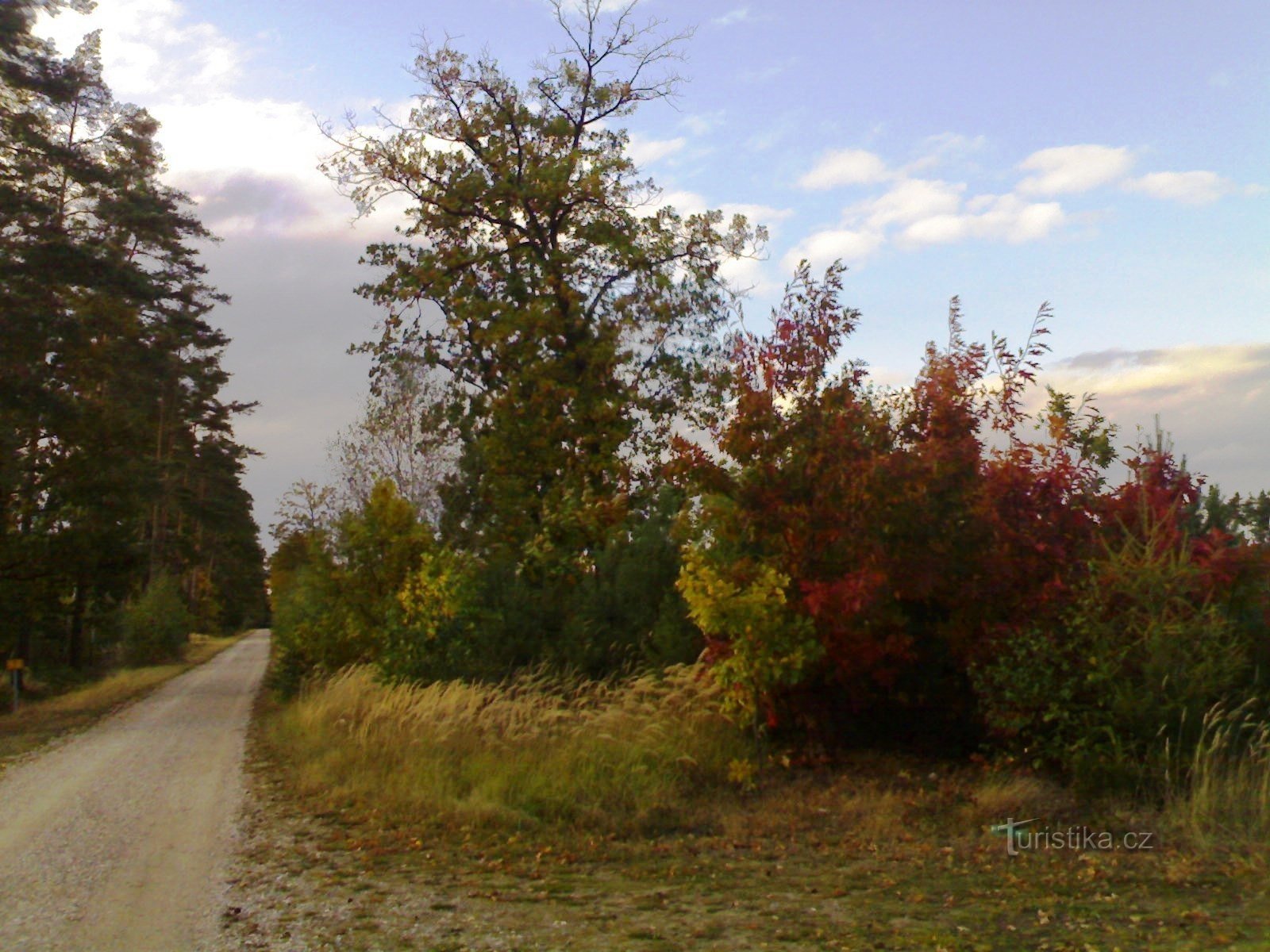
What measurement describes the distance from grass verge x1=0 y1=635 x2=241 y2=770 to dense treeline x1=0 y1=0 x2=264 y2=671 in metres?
2.08

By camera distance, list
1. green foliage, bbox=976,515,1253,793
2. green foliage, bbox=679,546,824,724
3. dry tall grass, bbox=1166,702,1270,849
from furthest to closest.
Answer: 1. green foliage, bbox=679,546,824,724
2. green foliage, bbox=976,515,1253,793
3. dry tall grass, bbox=1166,702,1270,849

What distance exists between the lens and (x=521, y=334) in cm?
2230

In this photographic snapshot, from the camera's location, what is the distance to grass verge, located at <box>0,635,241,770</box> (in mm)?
18641

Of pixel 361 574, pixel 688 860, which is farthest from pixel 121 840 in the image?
pixel 361 574

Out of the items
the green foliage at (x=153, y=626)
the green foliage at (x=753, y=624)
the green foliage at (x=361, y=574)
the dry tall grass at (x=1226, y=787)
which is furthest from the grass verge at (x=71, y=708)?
the dry tall grass at (x=1226, y=787)

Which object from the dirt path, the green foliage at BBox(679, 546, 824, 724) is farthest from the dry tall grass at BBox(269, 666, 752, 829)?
the dirt path

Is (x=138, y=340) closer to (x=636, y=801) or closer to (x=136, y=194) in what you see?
(x=136, y=194)

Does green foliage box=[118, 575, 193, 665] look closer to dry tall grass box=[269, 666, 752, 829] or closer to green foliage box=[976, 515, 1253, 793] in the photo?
dry tall grass box=[269, 666, 752, 829]

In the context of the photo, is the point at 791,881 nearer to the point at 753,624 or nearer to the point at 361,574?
the point at 753,624

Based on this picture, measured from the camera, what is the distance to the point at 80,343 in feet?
78.0

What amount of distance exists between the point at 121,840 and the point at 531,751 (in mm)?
3843

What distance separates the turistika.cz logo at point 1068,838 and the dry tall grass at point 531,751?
2.79 metres

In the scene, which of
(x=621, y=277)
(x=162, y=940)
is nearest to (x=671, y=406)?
(x=621, y=277)

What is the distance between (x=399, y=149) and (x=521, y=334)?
16.1 feet
